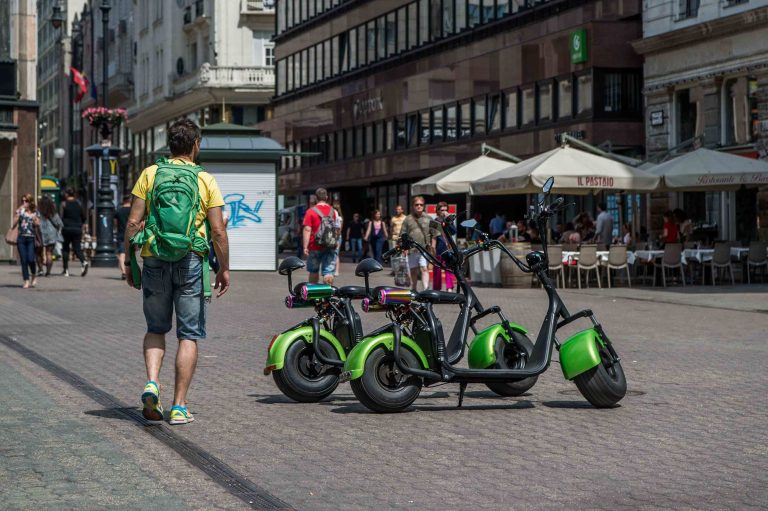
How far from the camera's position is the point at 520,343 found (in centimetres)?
1012

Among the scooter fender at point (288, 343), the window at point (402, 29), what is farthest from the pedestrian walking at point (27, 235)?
the window at point (402, 29)

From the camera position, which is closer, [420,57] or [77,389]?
[77,389]

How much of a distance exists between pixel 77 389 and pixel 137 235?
203 cm

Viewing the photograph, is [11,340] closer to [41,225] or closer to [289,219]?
[41,225]

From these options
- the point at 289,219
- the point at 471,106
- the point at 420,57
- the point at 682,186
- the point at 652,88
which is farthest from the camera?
the point at 289,219

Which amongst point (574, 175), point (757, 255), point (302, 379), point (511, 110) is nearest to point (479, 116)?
point (511, 110)

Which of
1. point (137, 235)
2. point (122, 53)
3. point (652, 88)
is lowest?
point (137, 235)

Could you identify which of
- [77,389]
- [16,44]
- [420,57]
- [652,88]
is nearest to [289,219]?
[420,57]

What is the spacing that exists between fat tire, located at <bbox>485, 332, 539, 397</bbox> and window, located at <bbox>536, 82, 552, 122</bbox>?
109ft

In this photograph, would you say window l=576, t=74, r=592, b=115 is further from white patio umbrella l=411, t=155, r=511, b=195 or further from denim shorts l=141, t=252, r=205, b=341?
denim shorts l=141, t=252, r=205, b=341

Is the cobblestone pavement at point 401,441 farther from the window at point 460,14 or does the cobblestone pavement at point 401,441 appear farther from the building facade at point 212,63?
the building facade at point 212,63

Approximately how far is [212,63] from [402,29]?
72.0 feet

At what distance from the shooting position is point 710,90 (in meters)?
36.1

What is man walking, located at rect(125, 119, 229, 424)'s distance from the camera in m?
8.90
